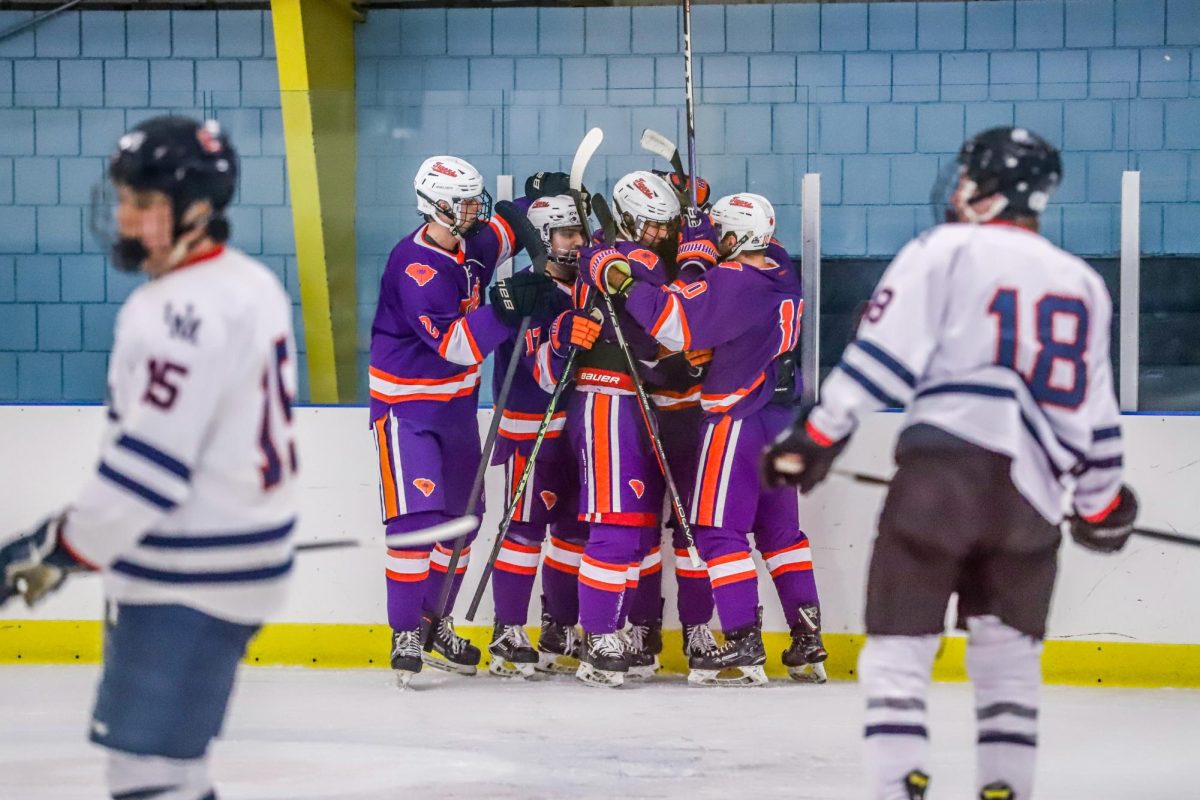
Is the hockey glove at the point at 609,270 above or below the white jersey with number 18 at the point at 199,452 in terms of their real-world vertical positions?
above

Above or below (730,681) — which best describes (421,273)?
above

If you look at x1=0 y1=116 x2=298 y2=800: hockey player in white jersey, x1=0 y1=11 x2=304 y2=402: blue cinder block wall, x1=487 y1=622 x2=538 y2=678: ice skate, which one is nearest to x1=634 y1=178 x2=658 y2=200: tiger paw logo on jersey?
x1=0 y1=11 x2=304 y2=402: blue cinder block wall

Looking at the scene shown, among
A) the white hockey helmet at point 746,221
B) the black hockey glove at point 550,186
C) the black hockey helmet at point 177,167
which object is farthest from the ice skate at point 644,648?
the black hockey helmet at point 177,167

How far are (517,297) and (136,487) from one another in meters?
2.43

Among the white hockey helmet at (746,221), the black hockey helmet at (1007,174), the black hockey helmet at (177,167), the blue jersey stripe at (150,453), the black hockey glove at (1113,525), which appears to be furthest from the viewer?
the white hockey helmet at (746,221)

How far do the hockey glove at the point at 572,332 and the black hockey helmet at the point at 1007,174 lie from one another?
6.09ft

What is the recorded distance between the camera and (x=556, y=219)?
4.55 meters

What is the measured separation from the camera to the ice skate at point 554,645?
15.1 ft

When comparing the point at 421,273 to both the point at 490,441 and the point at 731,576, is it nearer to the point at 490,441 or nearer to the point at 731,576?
the point at 490,441

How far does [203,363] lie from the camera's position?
6.18ft

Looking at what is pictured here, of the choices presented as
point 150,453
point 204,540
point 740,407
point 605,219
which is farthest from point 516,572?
point 150,453

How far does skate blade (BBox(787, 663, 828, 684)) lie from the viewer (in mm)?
4473

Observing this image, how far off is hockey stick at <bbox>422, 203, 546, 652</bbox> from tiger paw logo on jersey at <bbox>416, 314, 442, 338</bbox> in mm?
207

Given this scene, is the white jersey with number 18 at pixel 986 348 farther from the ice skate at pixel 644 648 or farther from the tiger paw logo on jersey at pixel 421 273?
the ice skate at pixel 644 648
